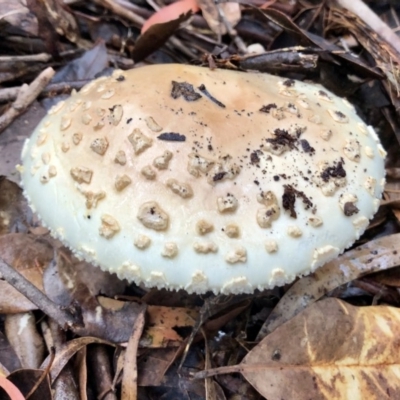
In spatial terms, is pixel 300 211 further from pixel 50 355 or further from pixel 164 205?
pixel 50 355

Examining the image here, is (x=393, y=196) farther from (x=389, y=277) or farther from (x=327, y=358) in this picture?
(x=327, y=358)

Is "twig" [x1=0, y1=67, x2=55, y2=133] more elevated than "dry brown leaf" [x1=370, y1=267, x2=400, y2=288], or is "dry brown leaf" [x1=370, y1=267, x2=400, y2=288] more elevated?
"twig" [x1=0, y1=67, x2=55, y2=133]

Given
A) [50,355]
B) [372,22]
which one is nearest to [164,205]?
[50,355]

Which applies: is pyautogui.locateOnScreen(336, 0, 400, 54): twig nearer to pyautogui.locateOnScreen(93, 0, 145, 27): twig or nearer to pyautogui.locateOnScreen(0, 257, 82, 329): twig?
pyautogui.locateOnScreen(93, 0, 145, 27): twig

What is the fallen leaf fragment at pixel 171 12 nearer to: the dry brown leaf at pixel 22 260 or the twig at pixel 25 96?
the twig at pixel 25 96

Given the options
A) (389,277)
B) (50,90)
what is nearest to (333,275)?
(389,277)

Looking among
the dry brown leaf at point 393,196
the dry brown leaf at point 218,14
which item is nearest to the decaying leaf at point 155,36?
the dry brown leaf at point 218,14

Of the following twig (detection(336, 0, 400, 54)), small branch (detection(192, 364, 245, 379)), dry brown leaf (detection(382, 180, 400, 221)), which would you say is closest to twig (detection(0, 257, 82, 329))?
small branch (detection(192, 364, 245, 379))
